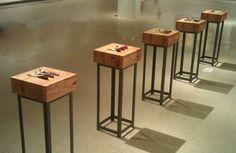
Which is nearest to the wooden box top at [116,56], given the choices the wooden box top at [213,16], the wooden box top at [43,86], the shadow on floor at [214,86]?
the wooden box top at [43,86]

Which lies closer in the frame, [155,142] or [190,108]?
[155,142]

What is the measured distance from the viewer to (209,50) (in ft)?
22.0

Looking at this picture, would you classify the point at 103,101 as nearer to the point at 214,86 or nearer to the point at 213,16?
the point at 214,86

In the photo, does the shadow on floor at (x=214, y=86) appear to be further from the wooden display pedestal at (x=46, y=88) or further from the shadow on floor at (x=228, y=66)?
the wooden display pedestal at (x=46, y=88)

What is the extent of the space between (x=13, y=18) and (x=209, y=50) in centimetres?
559

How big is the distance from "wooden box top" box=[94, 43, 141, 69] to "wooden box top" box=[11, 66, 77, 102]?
2.01ft

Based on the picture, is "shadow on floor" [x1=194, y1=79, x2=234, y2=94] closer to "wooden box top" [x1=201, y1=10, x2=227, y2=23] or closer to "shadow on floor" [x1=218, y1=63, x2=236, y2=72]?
"shadow on floor" [x1=218, y1=63, x2=236, y2=72]

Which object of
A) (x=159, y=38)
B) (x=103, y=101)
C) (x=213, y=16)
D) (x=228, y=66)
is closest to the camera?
(x=159, y=38)

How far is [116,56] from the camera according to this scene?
3.03 meters

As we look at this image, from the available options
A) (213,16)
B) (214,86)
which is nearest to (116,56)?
(214,86)

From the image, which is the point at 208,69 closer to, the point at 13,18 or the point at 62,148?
the point at 62,148

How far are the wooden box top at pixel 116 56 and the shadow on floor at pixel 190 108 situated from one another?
1025 mm

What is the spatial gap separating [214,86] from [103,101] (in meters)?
1.72

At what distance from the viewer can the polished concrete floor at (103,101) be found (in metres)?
3.15
